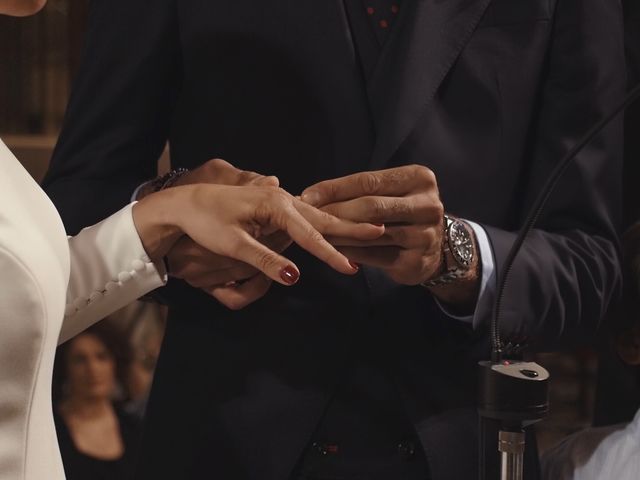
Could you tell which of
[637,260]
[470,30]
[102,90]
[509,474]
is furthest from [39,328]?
[637,260]

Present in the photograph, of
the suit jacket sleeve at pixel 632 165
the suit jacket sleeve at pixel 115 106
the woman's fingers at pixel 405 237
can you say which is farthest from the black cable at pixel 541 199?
the suit jacket sleeve at pixel 632 165

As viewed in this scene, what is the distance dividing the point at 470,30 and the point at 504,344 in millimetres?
336

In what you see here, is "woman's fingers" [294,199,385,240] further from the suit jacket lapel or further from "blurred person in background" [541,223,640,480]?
"blurred person in background" [541,223,640,480]

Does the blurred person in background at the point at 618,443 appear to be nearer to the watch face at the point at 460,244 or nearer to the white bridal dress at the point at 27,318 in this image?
the watch face at the point at 460,244

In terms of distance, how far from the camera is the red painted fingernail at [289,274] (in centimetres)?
99

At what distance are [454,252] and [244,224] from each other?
219 mm

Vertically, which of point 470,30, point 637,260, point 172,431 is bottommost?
point 172,431

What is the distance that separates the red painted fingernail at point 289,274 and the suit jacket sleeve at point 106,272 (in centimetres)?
15

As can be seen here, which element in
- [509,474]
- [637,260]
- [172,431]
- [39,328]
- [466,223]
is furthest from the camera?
[637,260]

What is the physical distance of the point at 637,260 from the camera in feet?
4.73

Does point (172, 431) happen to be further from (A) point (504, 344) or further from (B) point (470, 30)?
(B) point (470, 30)

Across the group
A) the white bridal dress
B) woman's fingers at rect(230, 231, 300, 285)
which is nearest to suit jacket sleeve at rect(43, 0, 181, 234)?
woman's fingers at rect(230, 231, 300, 285)

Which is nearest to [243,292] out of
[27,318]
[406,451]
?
[406,451]

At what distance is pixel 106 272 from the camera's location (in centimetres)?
106
